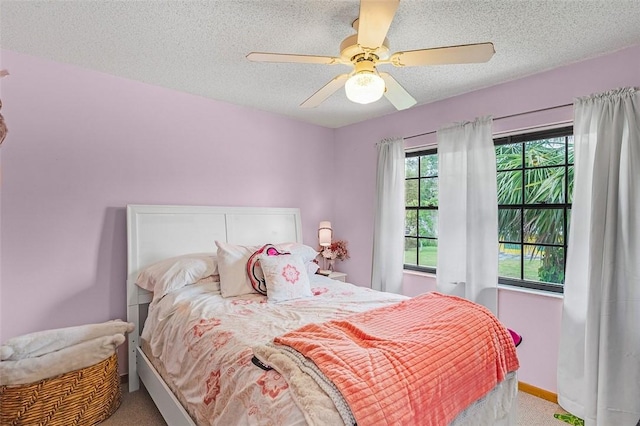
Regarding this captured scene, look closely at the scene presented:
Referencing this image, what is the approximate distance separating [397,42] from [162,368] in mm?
2593

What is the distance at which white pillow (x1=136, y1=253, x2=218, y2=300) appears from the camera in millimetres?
2469

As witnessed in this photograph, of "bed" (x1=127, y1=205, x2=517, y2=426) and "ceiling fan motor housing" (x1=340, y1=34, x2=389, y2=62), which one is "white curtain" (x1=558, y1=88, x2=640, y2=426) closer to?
"bed" (x1=127, y1=205, x2=517, y2=426)

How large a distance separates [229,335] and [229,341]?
57 mm

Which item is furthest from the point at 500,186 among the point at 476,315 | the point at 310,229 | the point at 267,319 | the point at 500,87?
the point at 267,319

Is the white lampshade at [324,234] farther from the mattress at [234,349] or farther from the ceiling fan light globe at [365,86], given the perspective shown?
the ceiling fan light globe at [365,86]

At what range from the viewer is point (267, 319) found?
1.99m

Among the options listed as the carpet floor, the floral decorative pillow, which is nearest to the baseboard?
the carpet floor

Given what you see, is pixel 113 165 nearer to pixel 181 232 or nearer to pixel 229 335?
pixel 181 232

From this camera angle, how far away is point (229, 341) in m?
1.67

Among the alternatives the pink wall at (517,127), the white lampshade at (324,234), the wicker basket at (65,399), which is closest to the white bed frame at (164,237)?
the wicker basket at (65,399)

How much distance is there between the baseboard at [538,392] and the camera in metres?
2.54

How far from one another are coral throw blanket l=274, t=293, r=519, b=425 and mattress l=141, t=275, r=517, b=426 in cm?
16

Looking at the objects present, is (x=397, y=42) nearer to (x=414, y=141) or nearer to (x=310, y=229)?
(x=414, y=141)

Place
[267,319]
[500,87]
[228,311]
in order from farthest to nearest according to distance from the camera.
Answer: [500,87], [228,311], [267,319]
